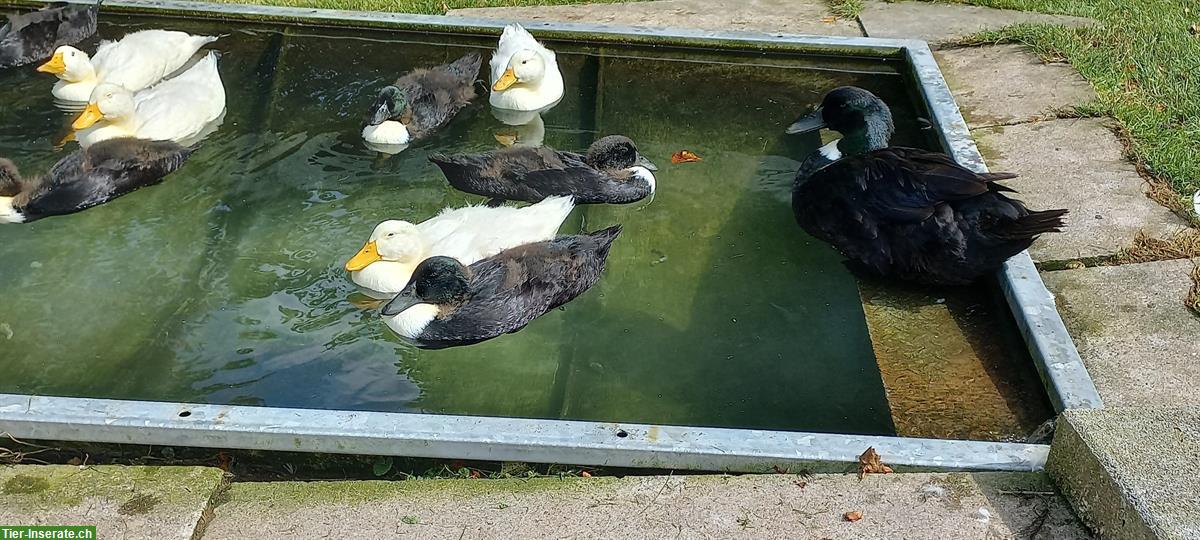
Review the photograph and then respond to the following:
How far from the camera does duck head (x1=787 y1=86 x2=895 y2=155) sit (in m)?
5.37

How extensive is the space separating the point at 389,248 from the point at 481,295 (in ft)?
1.68

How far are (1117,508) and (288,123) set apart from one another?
15.2 ft

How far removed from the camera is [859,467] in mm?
3109

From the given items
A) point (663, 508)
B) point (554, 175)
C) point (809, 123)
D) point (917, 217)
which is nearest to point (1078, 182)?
point (917, 217)

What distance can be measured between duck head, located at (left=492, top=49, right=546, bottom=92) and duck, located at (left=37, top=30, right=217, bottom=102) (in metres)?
2.06

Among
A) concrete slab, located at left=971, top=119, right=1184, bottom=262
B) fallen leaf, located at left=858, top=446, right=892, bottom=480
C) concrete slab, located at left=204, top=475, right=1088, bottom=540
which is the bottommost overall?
concrete slab, located at left=971, top=119, right=1184, bottom=262

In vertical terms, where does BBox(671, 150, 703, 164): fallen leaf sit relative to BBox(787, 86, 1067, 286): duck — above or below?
below

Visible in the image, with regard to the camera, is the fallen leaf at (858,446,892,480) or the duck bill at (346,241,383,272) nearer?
the fallen leaf at (858,446,892,480)

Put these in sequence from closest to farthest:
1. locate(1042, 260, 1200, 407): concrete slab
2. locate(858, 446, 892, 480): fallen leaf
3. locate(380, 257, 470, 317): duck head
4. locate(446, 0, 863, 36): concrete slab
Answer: locate(858, 446, 892, 480): fallen leaf, locate(1042, 260, 1200, 407): concrete slab, locate(380, 257, 470, 317): duck head, locate(446, 0, 863, 36): concrete slab

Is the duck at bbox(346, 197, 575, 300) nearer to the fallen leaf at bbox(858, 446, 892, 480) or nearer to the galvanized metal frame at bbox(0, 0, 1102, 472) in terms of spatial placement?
the galvanized metal frame at bbox(0, 0, 1102, 472)

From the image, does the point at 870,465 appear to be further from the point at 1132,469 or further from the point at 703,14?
the point at 703,14

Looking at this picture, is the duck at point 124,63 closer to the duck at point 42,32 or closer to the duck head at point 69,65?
the duck head at point 69,65

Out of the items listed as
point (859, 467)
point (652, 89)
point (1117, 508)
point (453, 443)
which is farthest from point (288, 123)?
point (1117, 508)

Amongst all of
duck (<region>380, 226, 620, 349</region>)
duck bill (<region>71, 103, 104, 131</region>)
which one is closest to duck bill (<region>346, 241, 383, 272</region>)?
duck (<region>380, 226, 620, 349</region>)
